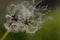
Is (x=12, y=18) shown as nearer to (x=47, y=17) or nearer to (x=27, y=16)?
(x=27, y=16)

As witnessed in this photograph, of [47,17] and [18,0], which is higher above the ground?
[18,0]

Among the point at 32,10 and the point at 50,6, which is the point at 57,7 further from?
the point at 32,10

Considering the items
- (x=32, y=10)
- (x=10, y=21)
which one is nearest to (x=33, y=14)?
(x=32, y=10)

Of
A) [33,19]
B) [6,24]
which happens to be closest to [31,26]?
[33,19]

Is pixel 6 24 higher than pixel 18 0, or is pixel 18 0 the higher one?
pixel 18 0

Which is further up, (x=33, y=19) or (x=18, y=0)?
(x=18, y=0)

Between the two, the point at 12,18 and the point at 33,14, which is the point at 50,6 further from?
the point at 12,18

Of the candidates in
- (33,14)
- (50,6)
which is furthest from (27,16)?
(50,6)
